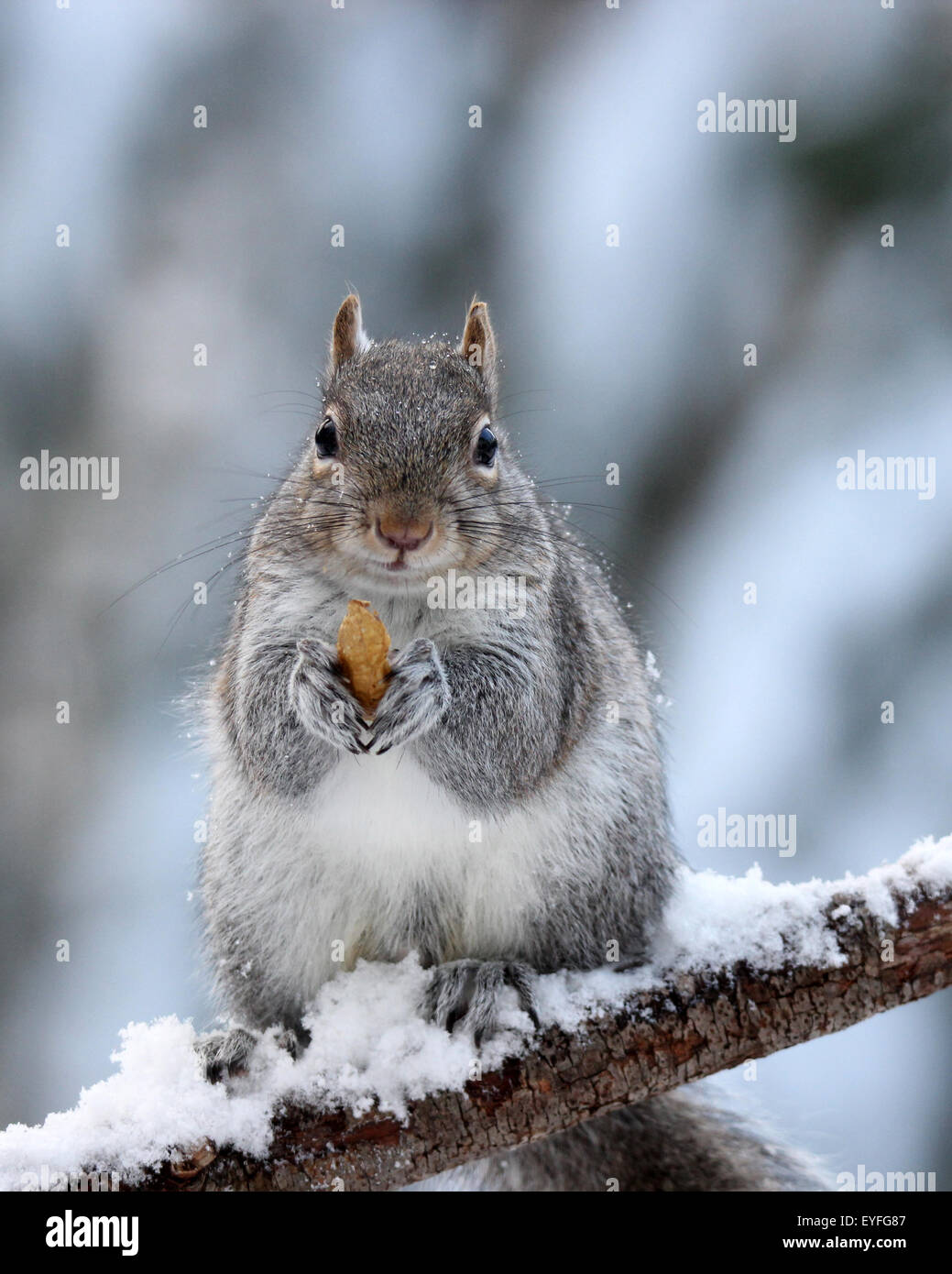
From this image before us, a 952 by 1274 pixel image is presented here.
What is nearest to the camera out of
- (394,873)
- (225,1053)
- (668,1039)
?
(668,1039)

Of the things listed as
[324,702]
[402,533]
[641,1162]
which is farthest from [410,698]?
[641,1162]

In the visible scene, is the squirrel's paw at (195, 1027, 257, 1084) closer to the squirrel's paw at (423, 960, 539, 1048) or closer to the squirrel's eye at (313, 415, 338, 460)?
the squirrel's paw at (423, 960, 539, 1048)

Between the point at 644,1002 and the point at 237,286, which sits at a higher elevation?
the point at 237,286

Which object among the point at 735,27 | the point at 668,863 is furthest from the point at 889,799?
the point at 735,27

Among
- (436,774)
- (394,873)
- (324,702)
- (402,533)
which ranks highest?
(402,533)

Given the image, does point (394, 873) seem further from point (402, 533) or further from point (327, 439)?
point (327, 439)

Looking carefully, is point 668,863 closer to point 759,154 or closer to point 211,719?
point 211,719

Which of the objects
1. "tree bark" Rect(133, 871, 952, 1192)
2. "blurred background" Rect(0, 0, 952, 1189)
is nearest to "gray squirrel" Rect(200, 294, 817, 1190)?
"tree bark" Rect(133, 871, 952, 1192)
